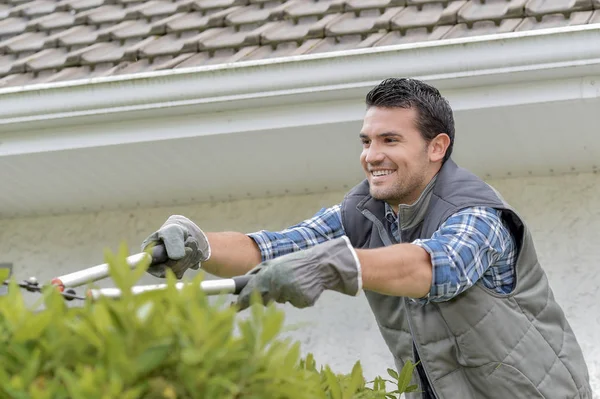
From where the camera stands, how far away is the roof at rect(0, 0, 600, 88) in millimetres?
3871

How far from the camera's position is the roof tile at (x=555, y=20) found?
367 cm

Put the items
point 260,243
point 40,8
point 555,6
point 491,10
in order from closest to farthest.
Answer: point 260,243
point 555,6
point 491,10
point 40,8

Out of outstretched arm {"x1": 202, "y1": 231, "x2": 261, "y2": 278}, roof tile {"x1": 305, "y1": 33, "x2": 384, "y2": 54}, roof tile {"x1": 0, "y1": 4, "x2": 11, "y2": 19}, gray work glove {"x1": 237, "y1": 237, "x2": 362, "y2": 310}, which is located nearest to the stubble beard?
outstretched arm {"x1": 202, "y1": 231, "x2": 261, "y2": 278}

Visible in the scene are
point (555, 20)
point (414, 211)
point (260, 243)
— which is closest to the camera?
point (414, 211)

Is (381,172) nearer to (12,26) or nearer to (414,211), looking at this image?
(414,211)

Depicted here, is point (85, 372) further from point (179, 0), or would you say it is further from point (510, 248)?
point (179, 0)

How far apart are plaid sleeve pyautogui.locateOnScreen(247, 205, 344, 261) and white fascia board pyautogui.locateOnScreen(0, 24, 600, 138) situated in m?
0.53

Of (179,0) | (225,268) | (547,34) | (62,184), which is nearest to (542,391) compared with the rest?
(225,268)

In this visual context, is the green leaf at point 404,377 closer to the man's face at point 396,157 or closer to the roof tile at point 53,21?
the man's face at point 396,157

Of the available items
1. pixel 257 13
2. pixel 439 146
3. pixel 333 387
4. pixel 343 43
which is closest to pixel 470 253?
pixel 439 146

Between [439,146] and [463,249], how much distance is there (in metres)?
0.52

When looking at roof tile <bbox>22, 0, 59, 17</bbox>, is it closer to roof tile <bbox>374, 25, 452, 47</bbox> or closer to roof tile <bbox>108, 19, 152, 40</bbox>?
roof tile <bbox>108, 19, 152, 40</bbox>

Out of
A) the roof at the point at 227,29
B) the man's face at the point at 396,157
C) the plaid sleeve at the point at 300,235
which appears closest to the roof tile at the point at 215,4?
the roof at the point at 227,29

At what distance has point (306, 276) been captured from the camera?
2215 millimetres
